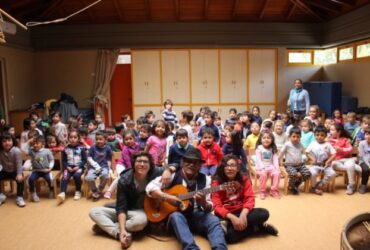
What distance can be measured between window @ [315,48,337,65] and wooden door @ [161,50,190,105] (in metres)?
4.03

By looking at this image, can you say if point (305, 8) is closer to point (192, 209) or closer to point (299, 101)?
point (299, 101)

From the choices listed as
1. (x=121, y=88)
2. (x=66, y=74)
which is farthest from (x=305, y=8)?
(x=66, y=74)

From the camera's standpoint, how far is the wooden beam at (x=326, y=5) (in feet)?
31.5

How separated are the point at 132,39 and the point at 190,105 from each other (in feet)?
8.49

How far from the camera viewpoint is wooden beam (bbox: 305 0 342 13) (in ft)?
31.5

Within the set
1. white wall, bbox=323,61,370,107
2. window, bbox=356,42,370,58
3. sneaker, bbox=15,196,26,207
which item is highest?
window, bbox=356,42,370,58

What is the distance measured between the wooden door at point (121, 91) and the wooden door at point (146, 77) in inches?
21.4

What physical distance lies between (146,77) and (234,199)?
24.4ft

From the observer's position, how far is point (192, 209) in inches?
137

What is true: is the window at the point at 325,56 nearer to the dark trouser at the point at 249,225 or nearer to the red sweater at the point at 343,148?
the red sweater at the point at 343,148

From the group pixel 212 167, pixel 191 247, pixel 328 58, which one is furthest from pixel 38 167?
pixel 328 58

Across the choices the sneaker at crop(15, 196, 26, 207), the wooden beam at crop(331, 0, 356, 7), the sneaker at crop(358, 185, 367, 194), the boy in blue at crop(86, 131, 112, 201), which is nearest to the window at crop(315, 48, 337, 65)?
the wooden beam at crop(331, 0, 356, 7)

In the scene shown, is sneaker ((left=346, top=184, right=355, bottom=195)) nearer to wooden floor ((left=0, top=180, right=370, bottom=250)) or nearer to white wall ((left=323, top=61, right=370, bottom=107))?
wooden floor ((left=0, top=180, right=370, bottom=250))

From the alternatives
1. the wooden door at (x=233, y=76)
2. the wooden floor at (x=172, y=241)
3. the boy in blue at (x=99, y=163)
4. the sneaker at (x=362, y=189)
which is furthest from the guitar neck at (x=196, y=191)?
the wooden door at (x=233, y=76)
